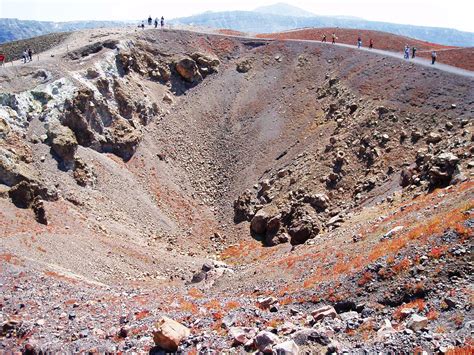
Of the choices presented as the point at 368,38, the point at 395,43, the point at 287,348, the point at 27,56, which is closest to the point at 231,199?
the point at 27,56

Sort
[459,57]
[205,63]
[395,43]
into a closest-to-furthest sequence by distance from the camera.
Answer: [459,57]
[205,63]
[395,43]

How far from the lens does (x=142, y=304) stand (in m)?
17.8

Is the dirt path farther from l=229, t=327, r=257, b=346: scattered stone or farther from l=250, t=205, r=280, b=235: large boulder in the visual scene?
l=229, t=327, r=257, b=346: scattered stone

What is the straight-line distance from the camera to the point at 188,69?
173ft

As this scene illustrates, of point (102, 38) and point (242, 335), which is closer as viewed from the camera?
point (242, 335)

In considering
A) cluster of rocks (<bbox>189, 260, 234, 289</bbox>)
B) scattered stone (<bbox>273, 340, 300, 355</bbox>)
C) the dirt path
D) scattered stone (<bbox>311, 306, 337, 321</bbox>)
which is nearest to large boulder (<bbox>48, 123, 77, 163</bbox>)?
the dirt path

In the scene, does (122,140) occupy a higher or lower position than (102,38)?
lower

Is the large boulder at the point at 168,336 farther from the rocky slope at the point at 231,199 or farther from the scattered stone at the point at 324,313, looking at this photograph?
the scattered stone at the point at 324,313

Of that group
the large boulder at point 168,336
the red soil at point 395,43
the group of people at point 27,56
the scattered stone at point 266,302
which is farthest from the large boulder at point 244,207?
the group of people at point 27,56

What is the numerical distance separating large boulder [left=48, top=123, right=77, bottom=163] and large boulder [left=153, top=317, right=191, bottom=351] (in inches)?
984

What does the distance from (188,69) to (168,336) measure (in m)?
44.4

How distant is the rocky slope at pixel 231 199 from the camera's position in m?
13.8

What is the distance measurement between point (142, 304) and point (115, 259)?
9.53m

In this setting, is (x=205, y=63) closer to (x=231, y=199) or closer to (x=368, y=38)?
(x=231, y=199)
